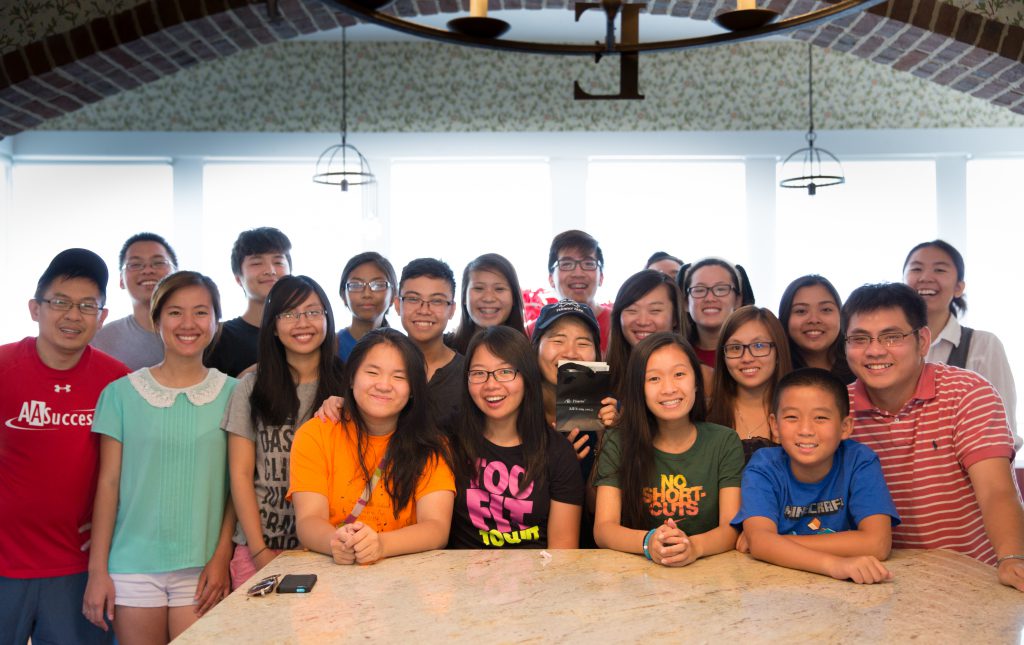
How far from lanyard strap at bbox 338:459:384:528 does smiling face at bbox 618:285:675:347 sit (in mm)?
1017

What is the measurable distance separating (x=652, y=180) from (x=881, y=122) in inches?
72.2

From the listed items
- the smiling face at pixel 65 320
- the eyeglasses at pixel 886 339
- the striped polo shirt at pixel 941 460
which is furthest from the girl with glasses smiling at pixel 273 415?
the striped polo shirt at pixel 941 460

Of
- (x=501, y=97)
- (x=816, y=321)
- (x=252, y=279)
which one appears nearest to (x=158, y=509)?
(x=252, y=279)

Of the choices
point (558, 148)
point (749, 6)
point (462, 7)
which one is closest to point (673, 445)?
point (749, 6)

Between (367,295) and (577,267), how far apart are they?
881 millimetres

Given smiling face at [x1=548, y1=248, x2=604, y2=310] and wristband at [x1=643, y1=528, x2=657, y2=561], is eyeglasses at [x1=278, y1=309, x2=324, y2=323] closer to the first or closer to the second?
wristband at [x1=643, y1=528, x2=657, y2=561]

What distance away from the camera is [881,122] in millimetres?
6707

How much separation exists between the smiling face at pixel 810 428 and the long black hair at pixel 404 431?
2.80 feet

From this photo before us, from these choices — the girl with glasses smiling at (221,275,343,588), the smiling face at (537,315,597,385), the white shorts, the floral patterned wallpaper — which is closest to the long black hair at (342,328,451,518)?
the girl with glasses smiling at (221,275,343,588)

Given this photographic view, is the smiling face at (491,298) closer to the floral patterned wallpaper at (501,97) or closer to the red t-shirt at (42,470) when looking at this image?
the red t-shirt at (42,470)

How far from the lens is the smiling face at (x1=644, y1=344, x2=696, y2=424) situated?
2.23 meters

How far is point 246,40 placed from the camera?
4.24 meters

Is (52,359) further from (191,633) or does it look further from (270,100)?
(270,100)

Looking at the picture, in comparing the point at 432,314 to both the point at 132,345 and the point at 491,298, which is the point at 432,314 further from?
the point at 132,345
